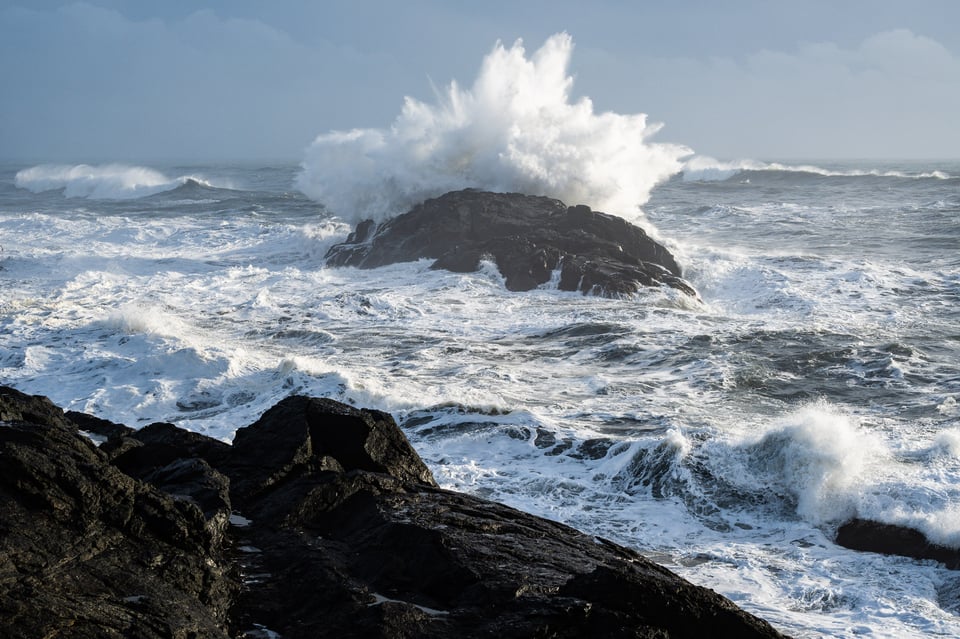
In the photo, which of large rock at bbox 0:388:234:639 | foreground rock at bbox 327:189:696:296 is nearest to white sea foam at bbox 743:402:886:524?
large rock at bbox 0:388:234:639

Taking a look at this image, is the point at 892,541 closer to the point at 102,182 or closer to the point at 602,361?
the point at 602,361

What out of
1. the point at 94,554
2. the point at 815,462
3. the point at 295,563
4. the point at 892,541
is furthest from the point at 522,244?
the point at 94,554

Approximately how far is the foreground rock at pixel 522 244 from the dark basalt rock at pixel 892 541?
1069cm

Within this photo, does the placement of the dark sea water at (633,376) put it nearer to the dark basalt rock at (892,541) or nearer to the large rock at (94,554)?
the dark basalt rock at (892,541)

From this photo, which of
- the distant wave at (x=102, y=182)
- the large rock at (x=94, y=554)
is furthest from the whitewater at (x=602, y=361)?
the distant wave at (x=102, y=182)

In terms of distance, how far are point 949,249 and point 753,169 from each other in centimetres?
4034

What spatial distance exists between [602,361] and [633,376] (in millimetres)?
926

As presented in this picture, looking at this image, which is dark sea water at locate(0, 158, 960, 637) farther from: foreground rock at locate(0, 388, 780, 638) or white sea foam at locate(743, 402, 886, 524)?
foreground rock at locate(0, 388, 780, 638)

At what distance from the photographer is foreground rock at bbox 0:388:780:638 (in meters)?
4.10

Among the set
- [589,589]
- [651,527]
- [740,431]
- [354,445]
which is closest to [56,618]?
[589,589]

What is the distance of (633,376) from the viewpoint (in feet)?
41.2

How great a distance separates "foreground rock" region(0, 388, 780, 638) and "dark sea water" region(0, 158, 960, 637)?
189 centimetres

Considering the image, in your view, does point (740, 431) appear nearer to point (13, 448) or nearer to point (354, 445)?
point (354, 445)

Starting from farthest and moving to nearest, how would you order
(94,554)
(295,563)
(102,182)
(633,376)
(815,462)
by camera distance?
(102,182) → (633,376) → (815,462) → (295,563) → (94,554)
